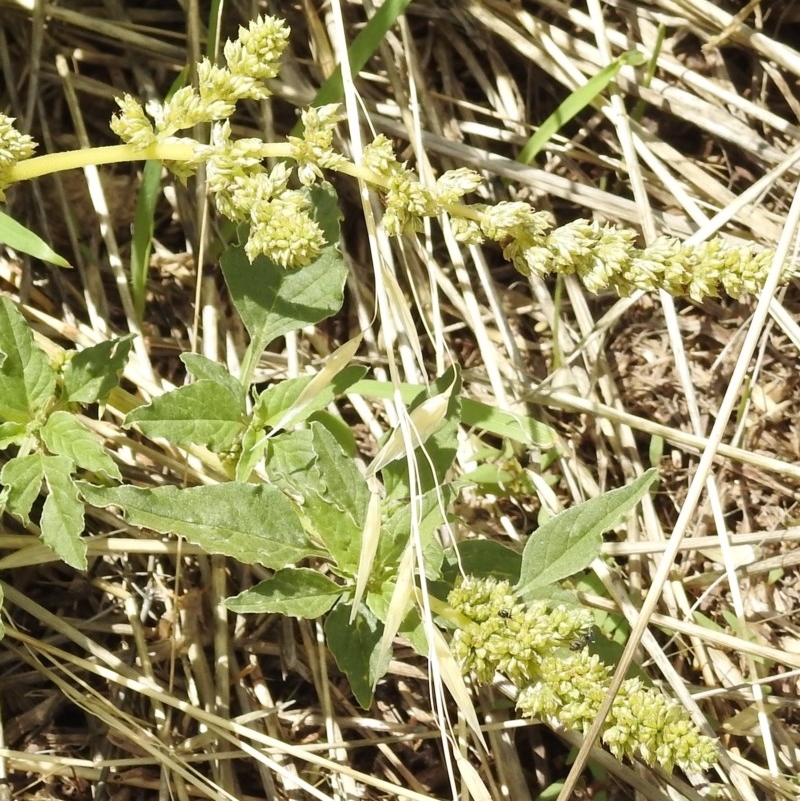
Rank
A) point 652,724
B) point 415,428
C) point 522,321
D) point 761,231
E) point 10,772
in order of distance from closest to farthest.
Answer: point 652,724, point 415,428, point 10,772, point 761,231, point 522,321

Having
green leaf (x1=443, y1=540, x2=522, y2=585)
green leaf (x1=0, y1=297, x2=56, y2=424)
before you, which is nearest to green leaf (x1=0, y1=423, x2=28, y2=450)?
green leaf (x1=0, y1=297, x2=56, y2=424)

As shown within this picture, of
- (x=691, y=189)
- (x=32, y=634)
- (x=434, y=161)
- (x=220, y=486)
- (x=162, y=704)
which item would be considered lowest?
(x=162, y=704)

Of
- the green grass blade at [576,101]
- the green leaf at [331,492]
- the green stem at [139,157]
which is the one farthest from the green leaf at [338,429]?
the green grass blade at [576,101]

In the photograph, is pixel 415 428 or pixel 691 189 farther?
pixel 691 189

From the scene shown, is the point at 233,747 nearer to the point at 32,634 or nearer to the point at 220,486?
the point at 32,634

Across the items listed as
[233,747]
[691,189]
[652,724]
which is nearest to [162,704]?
[233,747]

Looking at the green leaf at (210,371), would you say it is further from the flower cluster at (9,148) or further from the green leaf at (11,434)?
the flower cluster at (9,148)

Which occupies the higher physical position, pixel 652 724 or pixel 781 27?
pixel 781 27
